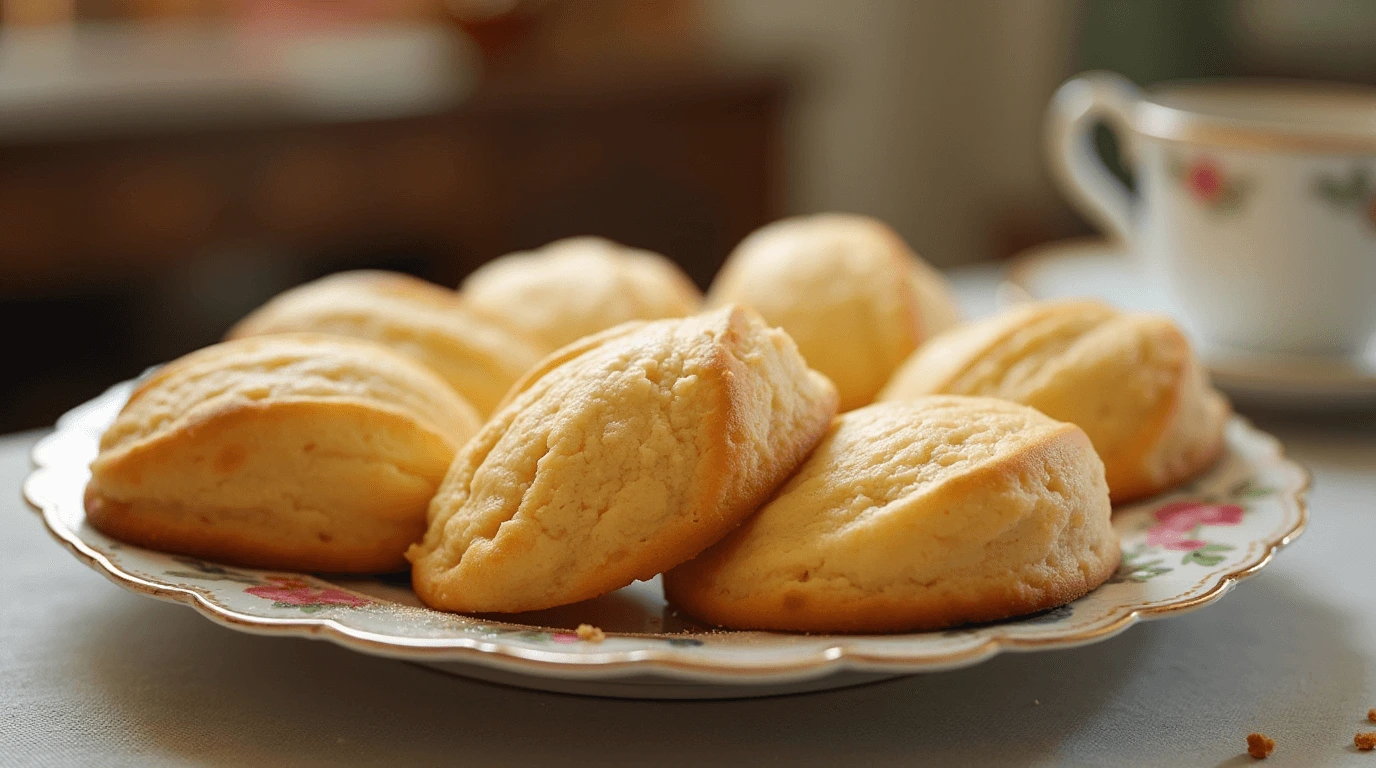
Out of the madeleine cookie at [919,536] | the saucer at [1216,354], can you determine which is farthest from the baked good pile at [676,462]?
the saucer at [1216,354]

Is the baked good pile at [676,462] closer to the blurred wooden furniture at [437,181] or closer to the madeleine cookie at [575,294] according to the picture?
the madeleine cookie at [575,294]

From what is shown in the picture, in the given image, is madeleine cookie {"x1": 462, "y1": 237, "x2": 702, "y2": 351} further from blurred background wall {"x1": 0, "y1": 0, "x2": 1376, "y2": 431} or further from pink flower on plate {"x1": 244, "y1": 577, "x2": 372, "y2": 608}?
blurred background wall {"x1": 0, "y1": 0, "x2": 1376, "y2": 431}

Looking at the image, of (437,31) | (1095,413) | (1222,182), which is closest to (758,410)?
(1095,413)

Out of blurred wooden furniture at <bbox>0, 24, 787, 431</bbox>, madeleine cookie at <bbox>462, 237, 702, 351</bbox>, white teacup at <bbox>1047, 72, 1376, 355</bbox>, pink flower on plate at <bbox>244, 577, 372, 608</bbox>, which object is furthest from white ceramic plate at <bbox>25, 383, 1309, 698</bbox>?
blurred wooden furniture at <bbox>0, 24, 787, 431</bbox>

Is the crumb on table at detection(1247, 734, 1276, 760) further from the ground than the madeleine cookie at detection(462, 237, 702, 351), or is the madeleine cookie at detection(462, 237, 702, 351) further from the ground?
the madeleine cookie at detection(462, 237, 702, 351)

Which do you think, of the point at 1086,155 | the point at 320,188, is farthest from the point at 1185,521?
the point at 320,188

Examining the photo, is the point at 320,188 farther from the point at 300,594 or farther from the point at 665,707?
the point at 665,707
